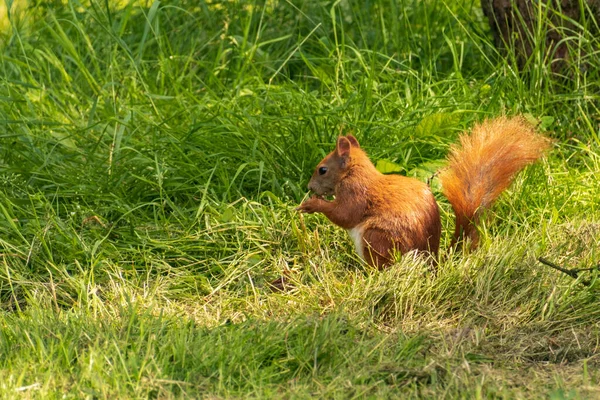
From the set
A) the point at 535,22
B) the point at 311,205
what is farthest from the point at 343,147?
the point at 535,22

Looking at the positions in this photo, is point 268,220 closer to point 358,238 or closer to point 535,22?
point 358,238

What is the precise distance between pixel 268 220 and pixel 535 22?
1724 mm

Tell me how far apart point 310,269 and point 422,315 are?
0.56 m

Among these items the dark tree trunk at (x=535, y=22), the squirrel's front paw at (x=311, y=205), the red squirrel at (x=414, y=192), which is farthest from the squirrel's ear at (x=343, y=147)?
the dark tree trunk at (x=535, y=22)

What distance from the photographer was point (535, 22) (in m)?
4.73

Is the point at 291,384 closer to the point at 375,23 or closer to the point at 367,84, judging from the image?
the point at 367,84

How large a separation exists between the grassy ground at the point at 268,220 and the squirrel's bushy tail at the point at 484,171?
108 millimetres

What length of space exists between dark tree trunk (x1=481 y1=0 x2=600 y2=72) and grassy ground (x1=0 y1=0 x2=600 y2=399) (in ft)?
0.23

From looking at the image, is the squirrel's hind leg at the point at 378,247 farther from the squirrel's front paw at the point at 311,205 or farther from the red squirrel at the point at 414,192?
the squirrel's front paw at the point at 311,205

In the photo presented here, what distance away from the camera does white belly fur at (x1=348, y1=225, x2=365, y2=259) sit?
358 centimetres

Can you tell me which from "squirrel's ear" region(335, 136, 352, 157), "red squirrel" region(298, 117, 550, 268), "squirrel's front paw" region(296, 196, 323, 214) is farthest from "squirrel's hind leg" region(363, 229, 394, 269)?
"squirrel's ear" region(335, 136, 352, 157)

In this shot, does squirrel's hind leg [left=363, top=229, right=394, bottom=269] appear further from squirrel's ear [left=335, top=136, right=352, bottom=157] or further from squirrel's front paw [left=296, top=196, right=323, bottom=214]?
squirrel's ear [left=335, top=136, right=352, bottom=157]

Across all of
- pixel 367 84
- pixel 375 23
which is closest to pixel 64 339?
pixel 367 84

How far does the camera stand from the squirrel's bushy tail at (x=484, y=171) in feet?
12.0
